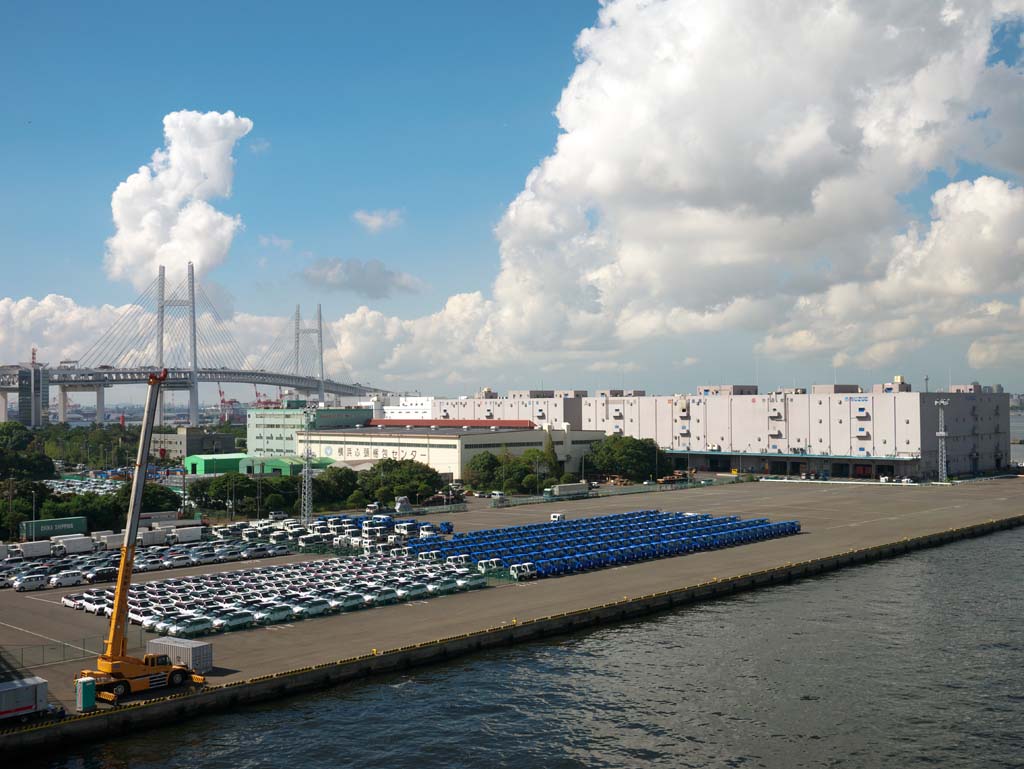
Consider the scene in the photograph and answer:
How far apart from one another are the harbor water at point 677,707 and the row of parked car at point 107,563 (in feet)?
51.1

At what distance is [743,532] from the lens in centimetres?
3878

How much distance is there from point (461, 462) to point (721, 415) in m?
26.0

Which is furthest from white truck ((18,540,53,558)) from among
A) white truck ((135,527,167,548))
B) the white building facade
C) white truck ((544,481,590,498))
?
the white building facade

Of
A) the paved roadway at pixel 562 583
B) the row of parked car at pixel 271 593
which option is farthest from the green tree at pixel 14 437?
the row of parked car at pixel 271 593

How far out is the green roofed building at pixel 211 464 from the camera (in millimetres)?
74438

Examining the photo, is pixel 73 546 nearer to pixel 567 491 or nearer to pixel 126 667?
pixel 126 667

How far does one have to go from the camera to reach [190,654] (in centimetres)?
1908

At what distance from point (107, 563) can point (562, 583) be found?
16.7 meters

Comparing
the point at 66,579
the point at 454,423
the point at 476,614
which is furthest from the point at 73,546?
the point at 454,423

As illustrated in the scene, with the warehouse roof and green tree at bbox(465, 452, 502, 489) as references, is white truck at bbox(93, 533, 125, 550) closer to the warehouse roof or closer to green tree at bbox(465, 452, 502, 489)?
green tree at bbox(465, 452, 502, 489)

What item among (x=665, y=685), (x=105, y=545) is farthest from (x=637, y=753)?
(x=105, y=545)

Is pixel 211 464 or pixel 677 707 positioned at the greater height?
pixel 211 464

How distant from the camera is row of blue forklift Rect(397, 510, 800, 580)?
32.3 metres

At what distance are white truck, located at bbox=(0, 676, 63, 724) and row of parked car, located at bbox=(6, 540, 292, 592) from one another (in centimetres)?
1503
